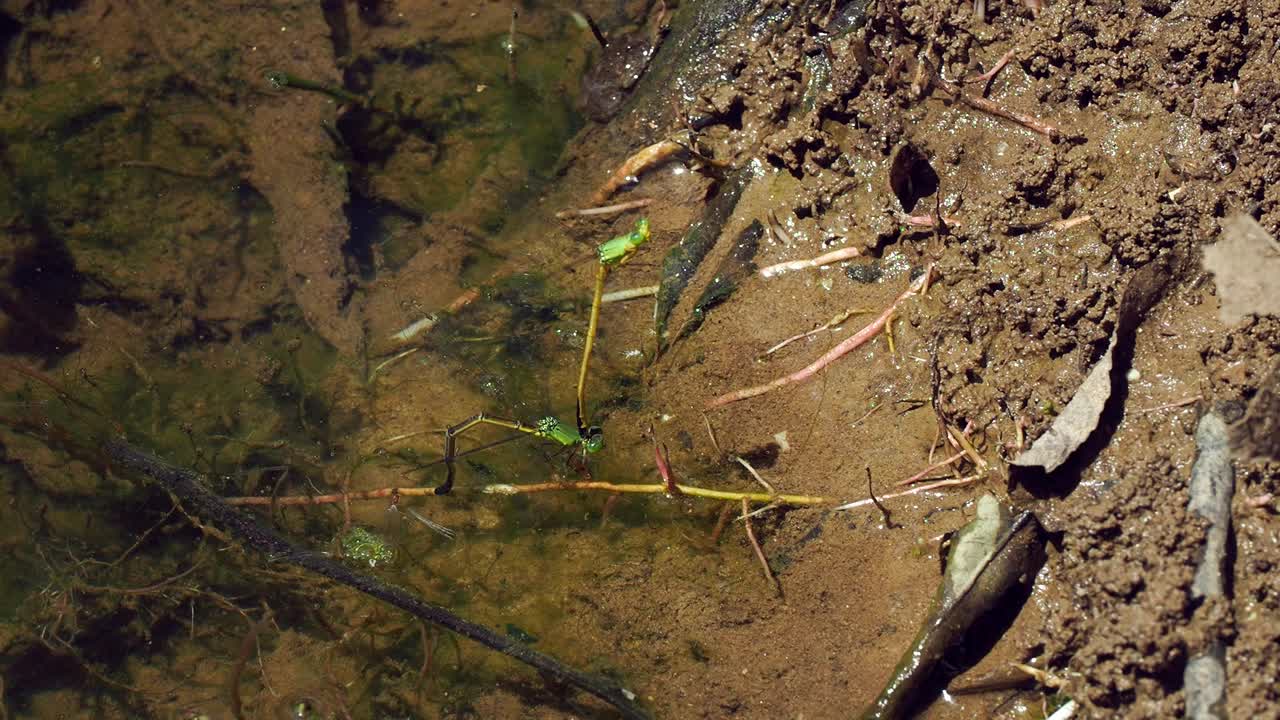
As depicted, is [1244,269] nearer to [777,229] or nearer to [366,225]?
[777,229]

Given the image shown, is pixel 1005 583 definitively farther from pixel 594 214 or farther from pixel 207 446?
pixel 207 446

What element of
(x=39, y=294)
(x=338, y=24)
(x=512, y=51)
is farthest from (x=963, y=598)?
(x=39, y=294)

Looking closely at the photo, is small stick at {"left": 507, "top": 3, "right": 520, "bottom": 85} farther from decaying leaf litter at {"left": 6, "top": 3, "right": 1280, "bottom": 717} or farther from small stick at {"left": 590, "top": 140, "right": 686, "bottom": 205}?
decaying leaf litter at {"left": 6, "top": 3, "right": 1280, "bottom": 717}

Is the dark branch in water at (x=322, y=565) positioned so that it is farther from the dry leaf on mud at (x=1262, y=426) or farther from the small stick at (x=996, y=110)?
the small stick at (x=996, y=110)

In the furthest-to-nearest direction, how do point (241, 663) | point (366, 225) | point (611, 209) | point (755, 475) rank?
point (366, 225), point (611, 209), point (241, 663), point (755, 475)

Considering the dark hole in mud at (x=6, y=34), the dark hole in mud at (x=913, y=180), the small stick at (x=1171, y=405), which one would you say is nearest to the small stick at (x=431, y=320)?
the dark hole in mud at (x=913, y=180)
